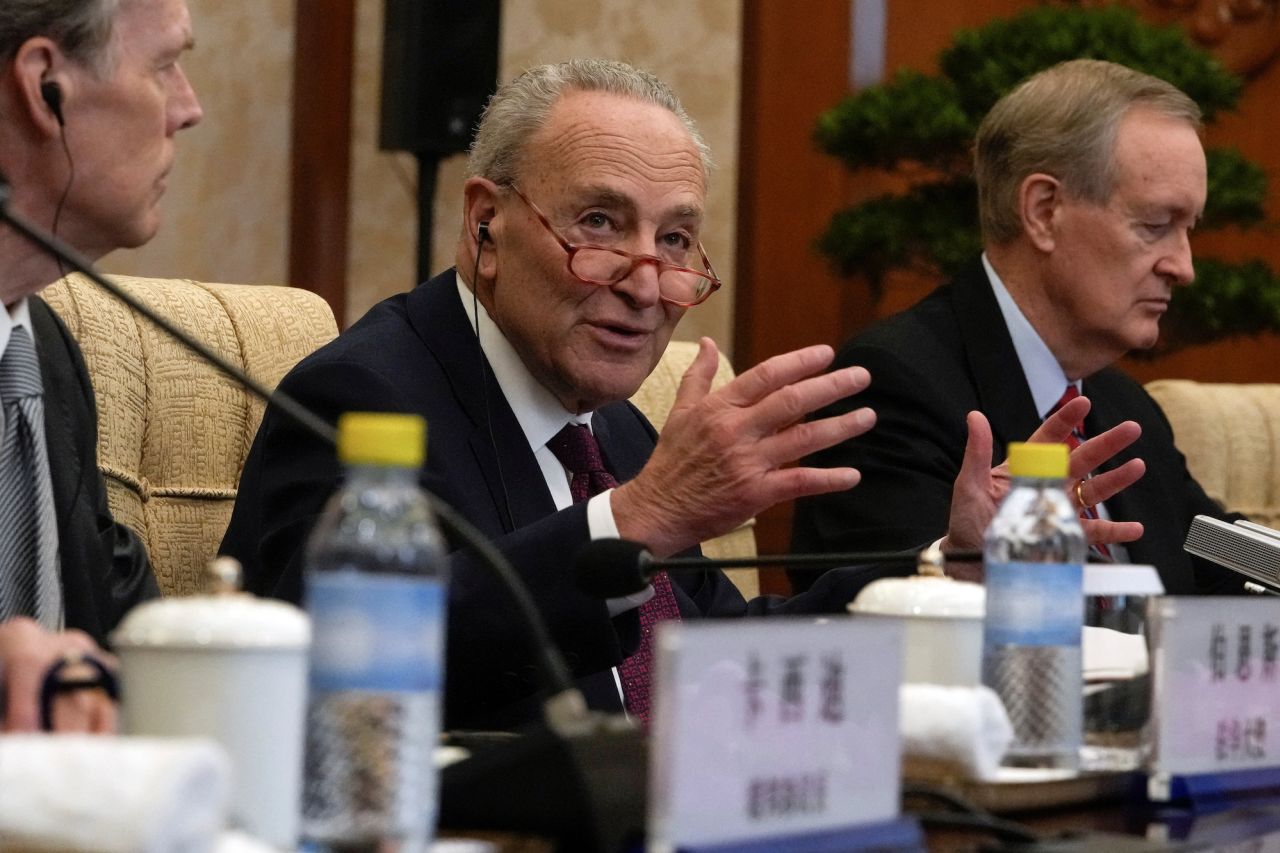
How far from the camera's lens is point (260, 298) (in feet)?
7.09

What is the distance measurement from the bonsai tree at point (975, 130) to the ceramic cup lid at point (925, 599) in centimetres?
238

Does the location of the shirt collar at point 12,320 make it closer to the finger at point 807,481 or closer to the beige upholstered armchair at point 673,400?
the finger at point 807,481

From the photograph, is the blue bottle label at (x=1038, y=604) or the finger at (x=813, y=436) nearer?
the blue bottle label at (x=1038, y=604)

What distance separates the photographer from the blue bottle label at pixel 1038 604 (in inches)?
45.6

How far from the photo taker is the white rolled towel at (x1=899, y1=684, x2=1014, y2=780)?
1.07 meters

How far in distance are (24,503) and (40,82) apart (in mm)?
334

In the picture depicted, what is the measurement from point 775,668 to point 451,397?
105cm

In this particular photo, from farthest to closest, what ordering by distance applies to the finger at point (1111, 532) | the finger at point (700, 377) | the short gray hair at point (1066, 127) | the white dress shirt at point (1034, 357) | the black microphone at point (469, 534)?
the short gray hair at point (1066, 127) → the white dress shirt at point (1034, 357) → the finger at point (1111, 532) → the finger at point (700, 377) → the black microphone at point (469, 534)

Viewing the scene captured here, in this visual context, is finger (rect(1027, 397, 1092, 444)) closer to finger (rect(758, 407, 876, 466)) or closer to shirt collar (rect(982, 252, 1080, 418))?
finger (rect(758, 407, 876, 466))

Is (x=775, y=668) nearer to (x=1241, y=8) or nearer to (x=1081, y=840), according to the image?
(x=1081, y=840)

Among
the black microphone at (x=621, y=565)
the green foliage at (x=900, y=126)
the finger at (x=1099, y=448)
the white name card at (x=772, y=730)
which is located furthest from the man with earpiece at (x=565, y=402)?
the green foliage at (x=900, y=126)

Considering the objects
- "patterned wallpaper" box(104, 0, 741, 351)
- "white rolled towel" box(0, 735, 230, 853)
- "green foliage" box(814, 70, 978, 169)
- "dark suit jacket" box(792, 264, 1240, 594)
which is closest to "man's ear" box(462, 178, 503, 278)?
"dark suit jacket" box(792, 264, 1240, 594)

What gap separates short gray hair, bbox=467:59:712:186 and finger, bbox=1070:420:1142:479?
566mm

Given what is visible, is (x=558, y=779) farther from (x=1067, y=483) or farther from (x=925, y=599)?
(x=1067, y=483)
